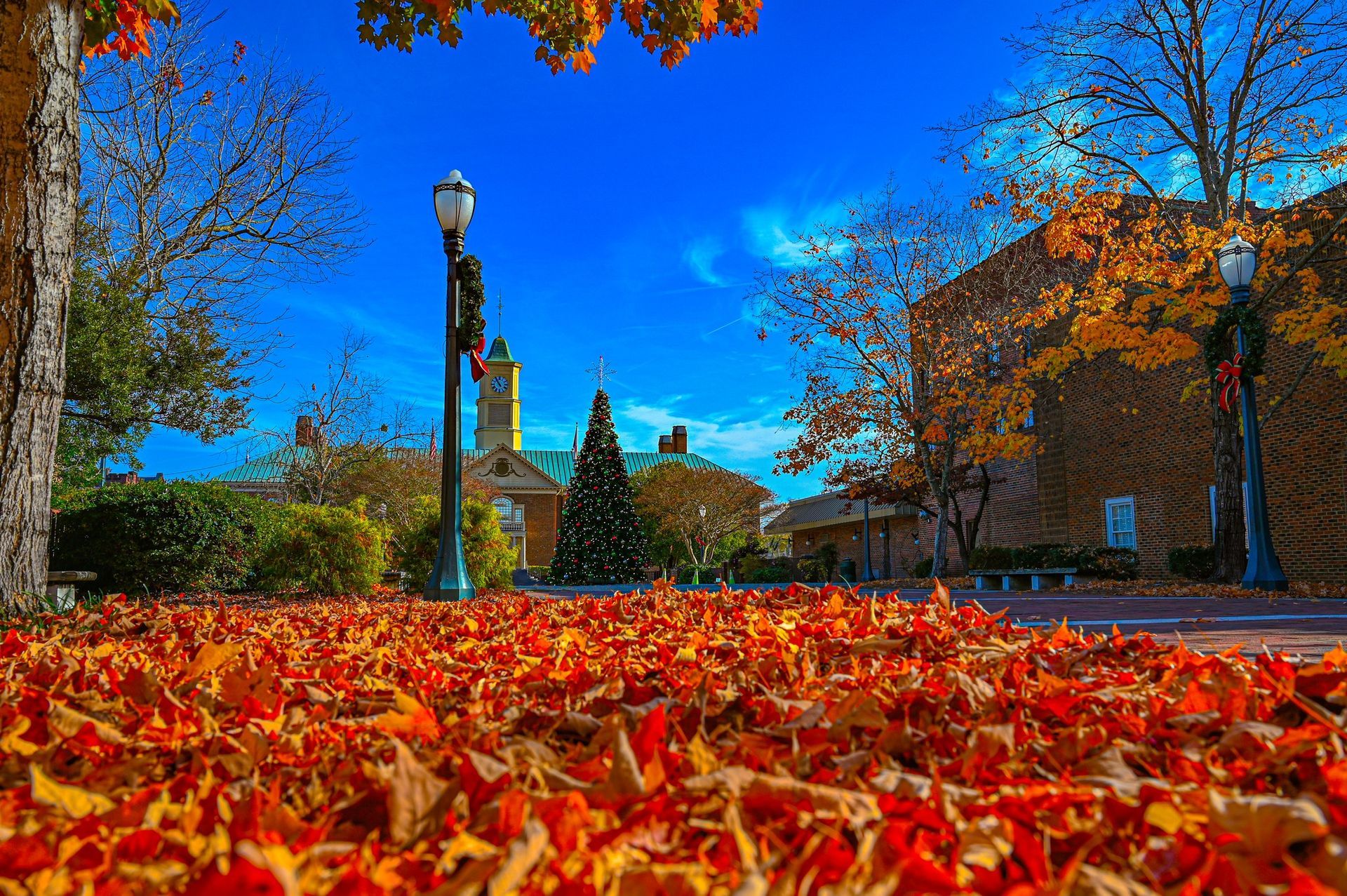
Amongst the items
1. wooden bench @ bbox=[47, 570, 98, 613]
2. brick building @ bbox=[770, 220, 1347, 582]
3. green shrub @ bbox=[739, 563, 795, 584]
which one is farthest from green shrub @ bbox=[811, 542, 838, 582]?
wooden bench @ bbox=[47, 570, 98, 613]

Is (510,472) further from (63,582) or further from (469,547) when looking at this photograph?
(63,582)

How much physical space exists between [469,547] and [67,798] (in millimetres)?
10410

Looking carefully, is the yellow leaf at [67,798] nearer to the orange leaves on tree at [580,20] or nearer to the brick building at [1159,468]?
the orange leaves on tree at [580,20]

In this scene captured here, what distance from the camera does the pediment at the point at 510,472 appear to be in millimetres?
43594

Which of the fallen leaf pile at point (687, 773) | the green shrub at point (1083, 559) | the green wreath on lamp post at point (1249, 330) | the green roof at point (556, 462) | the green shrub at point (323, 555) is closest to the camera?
the fallen leaf pile at point (687, 773)

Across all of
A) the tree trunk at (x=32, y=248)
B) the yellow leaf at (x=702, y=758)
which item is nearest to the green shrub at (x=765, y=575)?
the tree trunk at (x=32, y=248)

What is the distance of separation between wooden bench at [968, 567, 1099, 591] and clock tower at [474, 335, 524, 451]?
1500 inches

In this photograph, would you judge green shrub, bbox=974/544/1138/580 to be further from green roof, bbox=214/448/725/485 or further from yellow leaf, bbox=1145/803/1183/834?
green roof, bbox=214/448/725/485

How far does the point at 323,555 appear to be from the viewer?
9.17m

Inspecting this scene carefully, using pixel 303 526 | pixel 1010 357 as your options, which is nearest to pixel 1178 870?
pixel 303 526

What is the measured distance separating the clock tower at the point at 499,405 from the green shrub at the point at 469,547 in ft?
127

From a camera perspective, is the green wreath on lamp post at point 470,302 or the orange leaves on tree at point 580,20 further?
the green wreath on lamp post at point 470,302

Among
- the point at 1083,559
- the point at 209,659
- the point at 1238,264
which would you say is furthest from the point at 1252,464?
the point at 209,659

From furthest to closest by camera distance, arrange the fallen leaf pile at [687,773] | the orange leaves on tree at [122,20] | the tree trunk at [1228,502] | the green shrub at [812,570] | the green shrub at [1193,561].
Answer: the green shrub at [812,570] < the green shrub at [1193,561] < the tree trunk at [1228,502] < the orange leaves on tree at [122,20] < the fallen leaf pile at [687,773]
